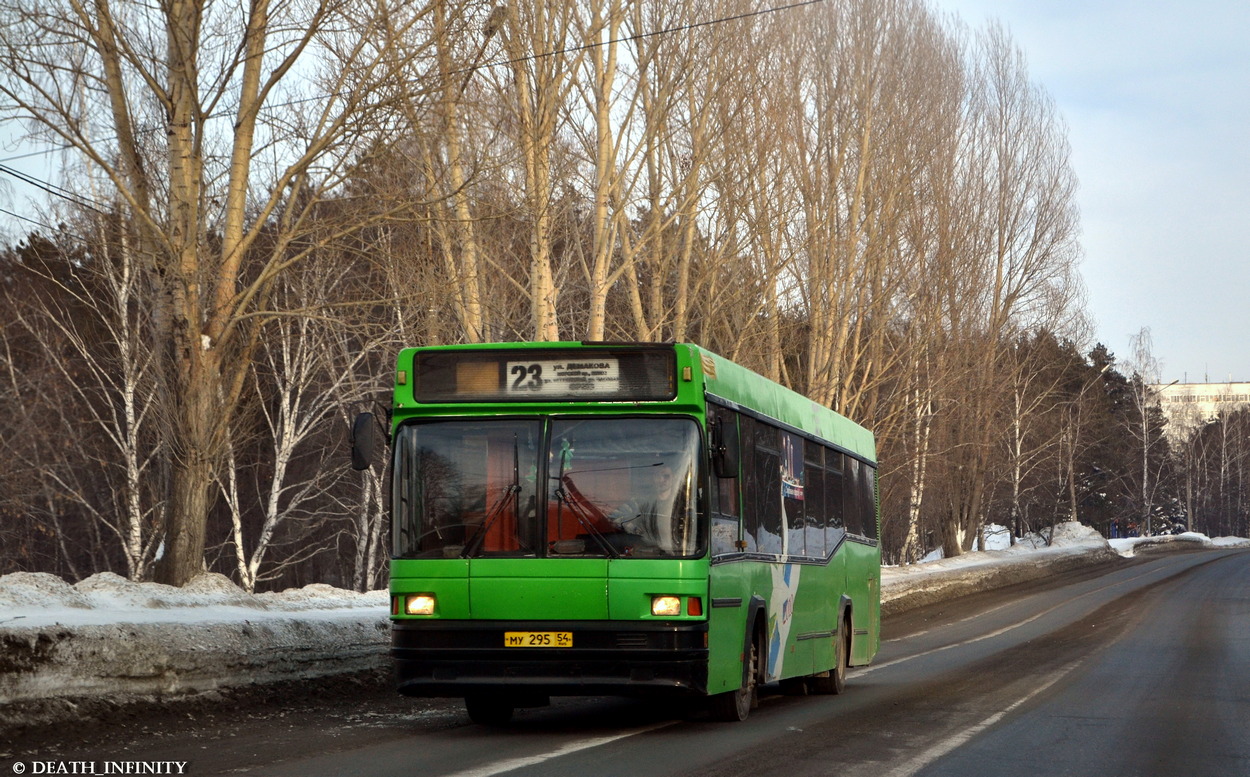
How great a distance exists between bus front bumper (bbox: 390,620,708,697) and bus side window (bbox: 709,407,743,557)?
73 cm

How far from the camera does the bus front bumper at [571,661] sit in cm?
982

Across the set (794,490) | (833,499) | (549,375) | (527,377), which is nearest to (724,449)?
(549,375)

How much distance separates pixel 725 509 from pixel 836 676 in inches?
199

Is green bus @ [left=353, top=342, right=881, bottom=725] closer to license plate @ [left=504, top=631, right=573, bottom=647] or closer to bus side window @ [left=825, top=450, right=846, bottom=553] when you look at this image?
license plate @ [left=504, top=631, right=573, bottom=647]

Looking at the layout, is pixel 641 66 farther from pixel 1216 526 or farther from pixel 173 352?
pixel 1216 526

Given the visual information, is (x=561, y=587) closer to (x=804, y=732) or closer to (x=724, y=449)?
(x=724, y=449)

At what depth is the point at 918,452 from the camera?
1644 inches

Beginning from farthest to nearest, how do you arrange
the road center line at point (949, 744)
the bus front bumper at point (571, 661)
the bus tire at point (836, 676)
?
the bus tire at point (836, 676)
the bus front bumper at point (571, 661)
the road center line at point (949, 744)

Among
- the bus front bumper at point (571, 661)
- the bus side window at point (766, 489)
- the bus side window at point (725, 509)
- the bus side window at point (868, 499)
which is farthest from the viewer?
the bus side window at point (868, 499)

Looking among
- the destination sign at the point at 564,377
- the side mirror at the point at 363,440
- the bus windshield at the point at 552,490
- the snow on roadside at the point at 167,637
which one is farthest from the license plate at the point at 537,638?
the snow on roadside at the point at 167,637

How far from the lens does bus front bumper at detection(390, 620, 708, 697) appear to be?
9.82m

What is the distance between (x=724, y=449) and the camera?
10234 mm

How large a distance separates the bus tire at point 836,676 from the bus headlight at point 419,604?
6119mm

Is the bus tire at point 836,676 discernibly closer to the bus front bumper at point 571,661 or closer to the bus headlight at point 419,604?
the bus front bumper at point 571,661
